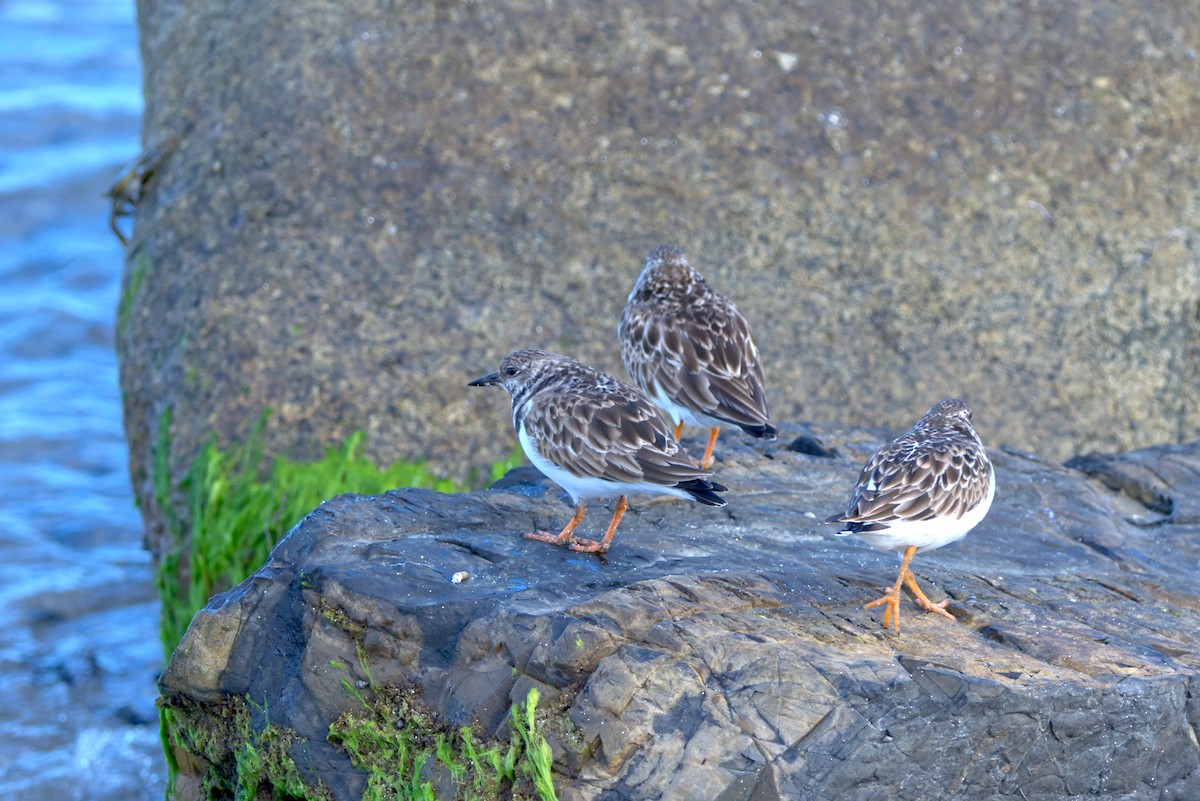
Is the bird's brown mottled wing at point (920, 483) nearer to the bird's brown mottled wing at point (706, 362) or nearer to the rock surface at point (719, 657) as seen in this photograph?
the rock surface at point (719, 657)

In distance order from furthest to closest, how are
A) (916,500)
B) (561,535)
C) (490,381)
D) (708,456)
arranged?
(708,456) < (490,381) < (561,535) < (916,500)

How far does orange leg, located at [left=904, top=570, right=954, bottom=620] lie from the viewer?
568 cm

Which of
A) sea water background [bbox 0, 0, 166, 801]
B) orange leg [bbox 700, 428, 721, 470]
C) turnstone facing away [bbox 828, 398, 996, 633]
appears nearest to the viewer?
turnstone facing away [bbox 828, 398, 996, 633]

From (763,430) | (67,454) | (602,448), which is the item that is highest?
(602,448)

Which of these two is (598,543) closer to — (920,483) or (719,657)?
(719,657)

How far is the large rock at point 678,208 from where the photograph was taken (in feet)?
31.9

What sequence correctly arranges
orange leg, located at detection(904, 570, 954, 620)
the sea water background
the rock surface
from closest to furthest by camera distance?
1. the rock surface
2. orange leg, located at detection(904, 570, 954, 620)
3. the sea water background

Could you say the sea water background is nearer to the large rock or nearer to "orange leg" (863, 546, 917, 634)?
the large rock

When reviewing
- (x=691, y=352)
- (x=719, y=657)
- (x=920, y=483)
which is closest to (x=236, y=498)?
(x=691, y=352)

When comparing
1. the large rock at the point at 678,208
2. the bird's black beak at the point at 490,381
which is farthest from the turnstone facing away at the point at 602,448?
the large rock at the point at 678,208

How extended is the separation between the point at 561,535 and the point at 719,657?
4.30 feet

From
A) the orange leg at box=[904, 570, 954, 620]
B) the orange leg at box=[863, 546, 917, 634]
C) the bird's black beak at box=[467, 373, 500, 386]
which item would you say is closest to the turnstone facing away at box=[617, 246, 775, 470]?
the bird's black beak at box=[467, 373, 500, 386]

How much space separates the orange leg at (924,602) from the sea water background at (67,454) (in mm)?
5817

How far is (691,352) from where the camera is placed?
778 cm
